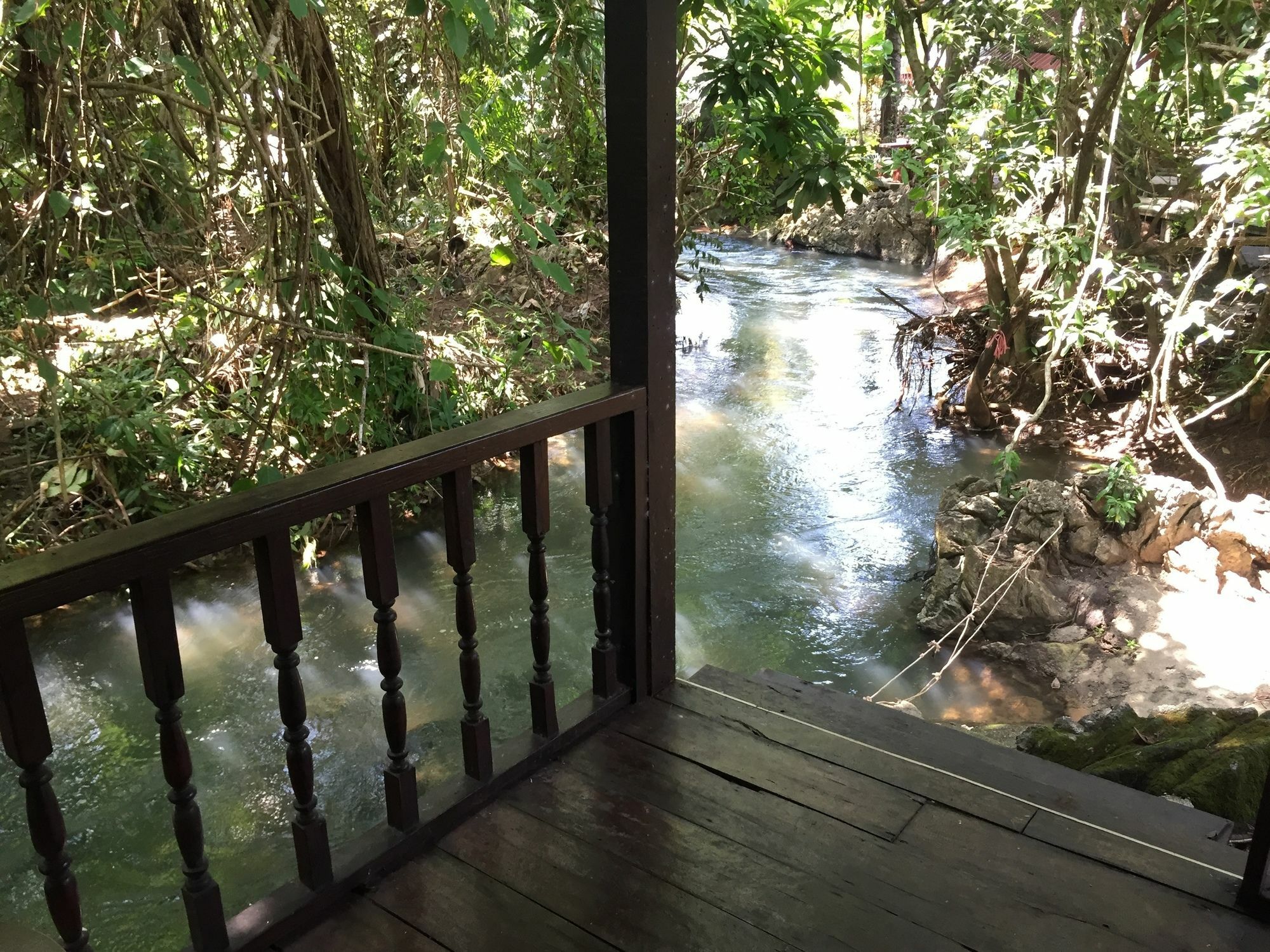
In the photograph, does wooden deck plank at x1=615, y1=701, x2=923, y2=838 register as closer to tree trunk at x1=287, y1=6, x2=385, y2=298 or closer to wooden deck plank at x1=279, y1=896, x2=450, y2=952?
wooden deck plank at x1=279, y1=896, x2=450, y2=952

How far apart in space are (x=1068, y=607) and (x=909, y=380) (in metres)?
3.54

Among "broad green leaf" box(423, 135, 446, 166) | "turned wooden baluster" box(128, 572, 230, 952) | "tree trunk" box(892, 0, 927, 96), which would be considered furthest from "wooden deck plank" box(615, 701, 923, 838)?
"tree trunk" box(892, 0, 927, 96)

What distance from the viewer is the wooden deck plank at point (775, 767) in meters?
1.91

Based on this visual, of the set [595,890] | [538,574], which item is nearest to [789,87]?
[538,574]

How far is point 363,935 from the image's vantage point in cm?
160

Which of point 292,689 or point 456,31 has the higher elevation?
point 456,31

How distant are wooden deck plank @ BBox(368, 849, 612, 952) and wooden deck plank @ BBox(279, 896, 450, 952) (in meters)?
0.01

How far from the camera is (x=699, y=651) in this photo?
5191 mm

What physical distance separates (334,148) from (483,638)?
240cm

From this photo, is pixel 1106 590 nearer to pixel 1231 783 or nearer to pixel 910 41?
pixel 1231 783

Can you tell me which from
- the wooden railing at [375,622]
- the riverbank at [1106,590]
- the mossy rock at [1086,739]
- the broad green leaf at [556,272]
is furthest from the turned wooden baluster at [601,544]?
the riverbank at [1106,590]

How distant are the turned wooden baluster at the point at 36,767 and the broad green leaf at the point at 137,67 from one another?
80.9 inches

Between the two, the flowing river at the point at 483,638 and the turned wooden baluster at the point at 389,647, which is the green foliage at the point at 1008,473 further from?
the turned wooden baluster at the point at 389,647

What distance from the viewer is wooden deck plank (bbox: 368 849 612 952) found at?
1587 mm
